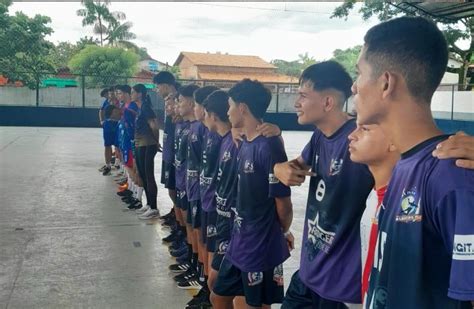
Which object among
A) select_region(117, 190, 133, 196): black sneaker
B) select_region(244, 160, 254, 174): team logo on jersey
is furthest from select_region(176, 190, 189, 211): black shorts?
select_region(117, 190, 133, 196): black sneaker

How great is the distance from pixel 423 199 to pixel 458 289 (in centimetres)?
20

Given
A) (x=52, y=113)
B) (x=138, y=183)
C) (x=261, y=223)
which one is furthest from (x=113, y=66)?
(x=261, y=223)

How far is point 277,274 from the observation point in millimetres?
2598

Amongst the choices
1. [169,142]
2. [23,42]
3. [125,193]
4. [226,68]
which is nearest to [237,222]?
[169,142]

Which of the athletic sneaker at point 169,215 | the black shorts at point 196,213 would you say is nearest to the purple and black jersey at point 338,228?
the black shorts at point 196,213

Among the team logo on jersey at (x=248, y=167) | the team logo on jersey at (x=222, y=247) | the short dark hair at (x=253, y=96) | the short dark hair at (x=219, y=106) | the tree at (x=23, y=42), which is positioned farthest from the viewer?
the tree at (x=23, y=42)

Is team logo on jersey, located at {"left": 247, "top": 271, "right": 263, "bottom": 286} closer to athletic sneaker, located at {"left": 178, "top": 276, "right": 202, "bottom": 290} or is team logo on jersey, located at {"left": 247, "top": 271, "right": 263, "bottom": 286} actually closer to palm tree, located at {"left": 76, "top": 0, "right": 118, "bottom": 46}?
athletic sneaker, located at {"left": 178, "top": 276, "right": 202, "bottom": 290}

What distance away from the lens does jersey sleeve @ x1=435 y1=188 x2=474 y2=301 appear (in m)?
1.02

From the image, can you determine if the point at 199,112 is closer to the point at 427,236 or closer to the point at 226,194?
the point at 226,194

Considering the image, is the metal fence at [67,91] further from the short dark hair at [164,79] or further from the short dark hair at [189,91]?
the short dark hair at [189,91]

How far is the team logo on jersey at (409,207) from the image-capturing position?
1.14m

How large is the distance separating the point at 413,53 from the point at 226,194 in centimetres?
184

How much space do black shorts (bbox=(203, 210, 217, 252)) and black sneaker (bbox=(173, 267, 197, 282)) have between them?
2.66 ft

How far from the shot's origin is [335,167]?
1989 mm
